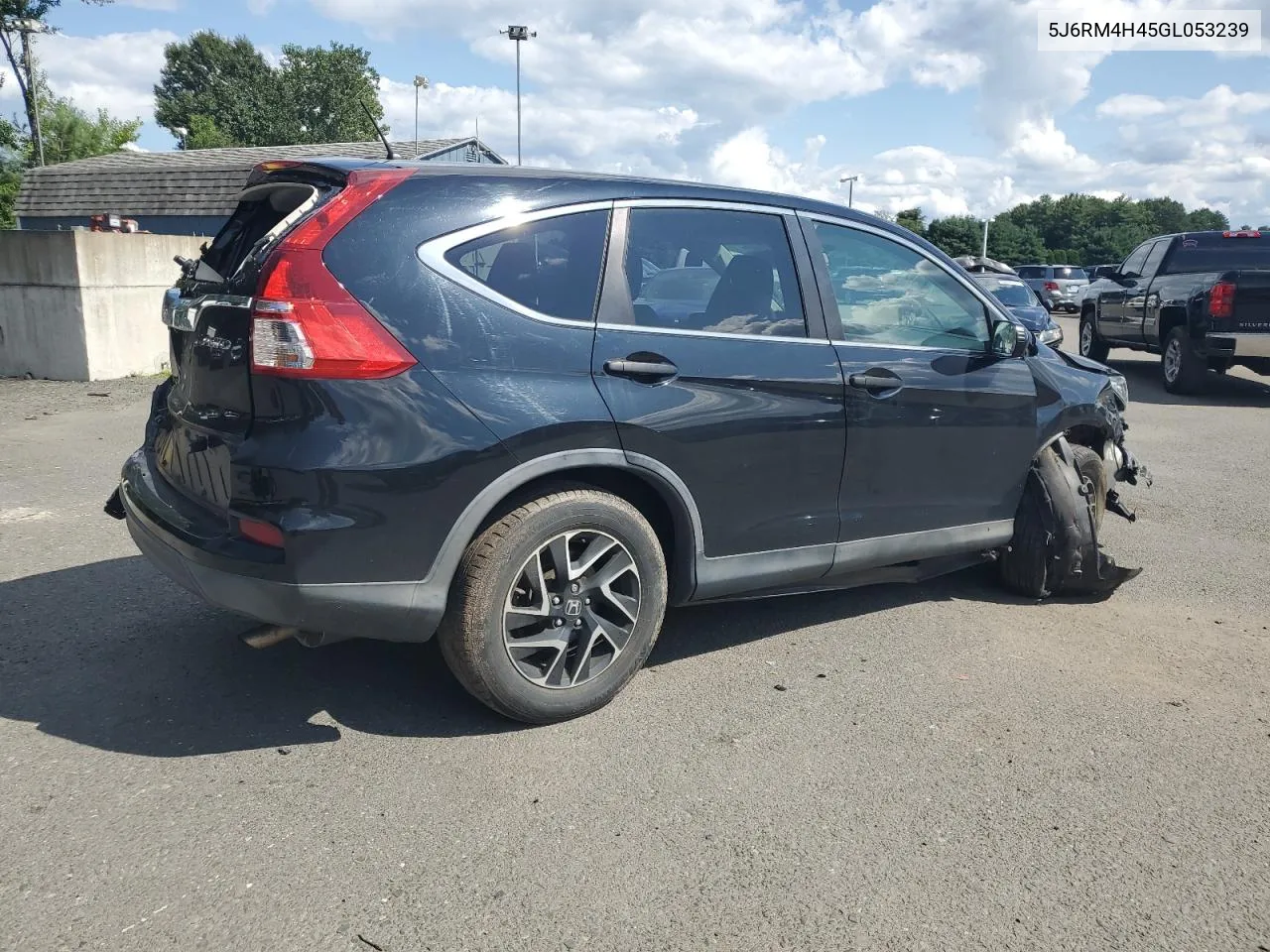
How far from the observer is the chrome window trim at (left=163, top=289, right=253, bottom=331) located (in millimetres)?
3184

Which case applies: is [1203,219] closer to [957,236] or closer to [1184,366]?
[957,236]

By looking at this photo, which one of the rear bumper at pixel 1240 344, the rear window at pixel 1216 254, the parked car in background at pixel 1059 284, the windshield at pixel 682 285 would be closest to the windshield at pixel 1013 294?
the rear window at pixel 1216 254

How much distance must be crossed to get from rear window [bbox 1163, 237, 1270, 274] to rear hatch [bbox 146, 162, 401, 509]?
43.9 feet

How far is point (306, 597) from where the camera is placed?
3.10 meters

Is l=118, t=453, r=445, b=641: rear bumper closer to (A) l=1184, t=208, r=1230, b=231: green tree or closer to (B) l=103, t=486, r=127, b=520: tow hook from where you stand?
(B) l=103, t=486, r=127, b=520: tow hook

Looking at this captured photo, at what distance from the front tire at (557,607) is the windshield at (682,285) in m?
0.76

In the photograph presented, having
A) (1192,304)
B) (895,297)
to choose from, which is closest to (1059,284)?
(1192,304)

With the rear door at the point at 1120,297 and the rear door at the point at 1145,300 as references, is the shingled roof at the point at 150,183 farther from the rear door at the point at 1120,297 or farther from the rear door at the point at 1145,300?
the rear door at the point at 1145,300

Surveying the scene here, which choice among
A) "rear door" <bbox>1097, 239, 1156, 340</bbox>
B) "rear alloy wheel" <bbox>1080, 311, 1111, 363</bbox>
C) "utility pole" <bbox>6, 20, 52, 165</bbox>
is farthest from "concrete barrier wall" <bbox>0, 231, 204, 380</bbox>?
"utility pole" <bbox>6, 20, 52, 165</bbox>

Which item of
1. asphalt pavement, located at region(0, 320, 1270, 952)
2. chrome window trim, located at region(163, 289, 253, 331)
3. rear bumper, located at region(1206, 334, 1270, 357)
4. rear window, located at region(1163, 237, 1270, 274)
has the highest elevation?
rear window, located at region(1163, 237, 1270, 274)

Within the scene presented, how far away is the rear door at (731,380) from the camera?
3598 millimetres

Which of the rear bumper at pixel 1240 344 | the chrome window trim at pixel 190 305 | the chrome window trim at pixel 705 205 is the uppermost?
the chrome window trim at pixel 705 205

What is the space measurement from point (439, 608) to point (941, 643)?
89.8 inches

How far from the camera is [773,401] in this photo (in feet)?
12.8
